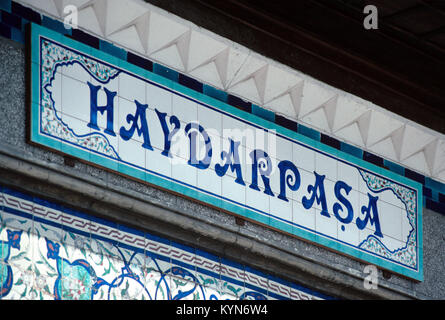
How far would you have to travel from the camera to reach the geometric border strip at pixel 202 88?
213 inches

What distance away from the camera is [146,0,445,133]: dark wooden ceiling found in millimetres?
6102

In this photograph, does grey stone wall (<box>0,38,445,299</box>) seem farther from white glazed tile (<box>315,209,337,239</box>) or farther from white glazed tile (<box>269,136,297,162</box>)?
white glazed tile (<box>269,136,297,162</box>)

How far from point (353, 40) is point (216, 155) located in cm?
103

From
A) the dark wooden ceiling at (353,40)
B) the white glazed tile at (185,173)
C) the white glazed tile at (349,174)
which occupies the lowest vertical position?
the white glazed tile at (185,173)

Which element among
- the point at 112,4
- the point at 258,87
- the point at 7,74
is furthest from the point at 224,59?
the point at 7,74

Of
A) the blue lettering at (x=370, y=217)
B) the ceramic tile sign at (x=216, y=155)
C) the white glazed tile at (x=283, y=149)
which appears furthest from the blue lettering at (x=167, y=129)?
the blue lettering at (x=370, y=217)

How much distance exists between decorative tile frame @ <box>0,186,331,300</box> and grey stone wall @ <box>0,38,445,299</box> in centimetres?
5

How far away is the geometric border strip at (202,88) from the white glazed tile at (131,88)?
10 cm

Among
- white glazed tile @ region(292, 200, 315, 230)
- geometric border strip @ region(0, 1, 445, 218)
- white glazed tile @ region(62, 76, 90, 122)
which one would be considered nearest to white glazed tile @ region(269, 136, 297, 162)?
geometric border strip @ region(0, 1, 445, 218)

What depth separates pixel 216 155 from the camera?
19.4 ft

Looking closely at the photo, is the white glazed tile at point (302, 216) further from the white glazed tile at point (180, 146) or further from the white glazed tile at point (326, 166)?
the white glazed tile at point (180, 146)

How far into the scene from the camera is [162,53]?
5910 millimetres

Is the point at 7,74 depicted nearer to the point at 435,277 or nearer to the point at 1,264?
the point at 1,264
